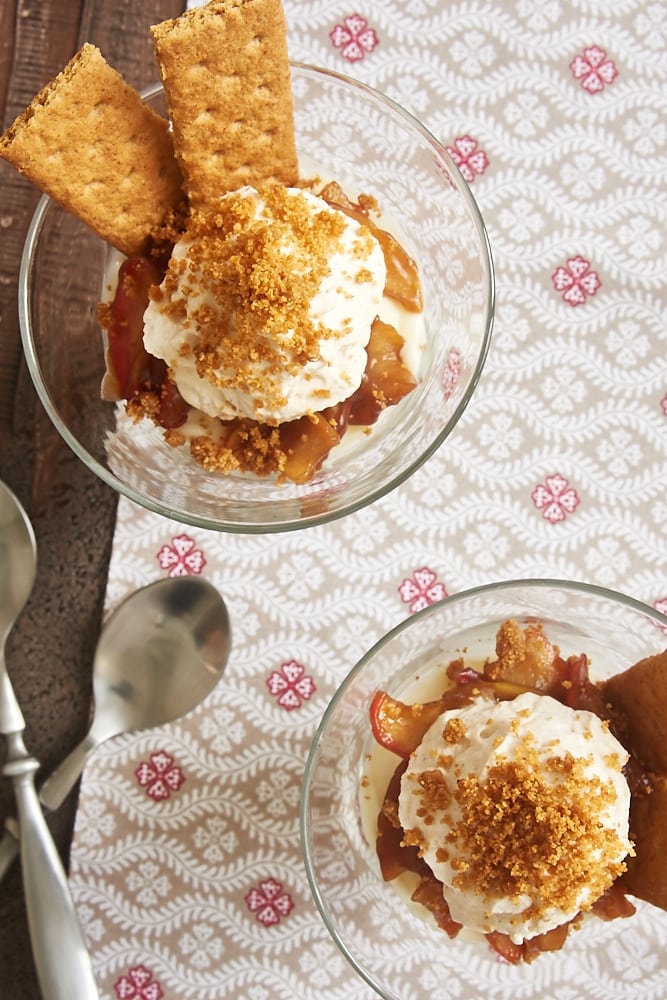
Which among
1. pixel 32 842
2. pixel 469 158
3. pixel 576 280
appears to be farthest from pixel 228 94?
pixel 32 842

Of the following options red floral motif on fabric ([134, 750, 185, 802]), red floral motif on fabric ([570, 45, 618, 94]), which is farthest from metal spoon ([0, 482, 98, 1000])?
red floral motif on fabric ([570, 45, 618, 94])

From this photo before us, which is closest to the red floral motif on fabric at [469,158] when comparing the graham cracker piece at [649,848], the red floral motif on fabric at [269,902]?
the graham cracker piece at [649,848]

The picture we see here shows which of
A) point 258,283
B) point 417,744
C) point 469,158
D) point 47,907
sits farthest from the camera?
point 469,158

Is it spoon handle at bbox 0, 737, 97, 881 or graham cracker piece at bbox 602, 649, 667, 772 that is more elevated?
graham cracker piece at bbox 602, 649, 667, 772

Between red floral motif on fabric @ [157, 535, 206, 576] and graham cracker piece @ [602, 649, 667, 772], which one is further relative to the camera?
red floral motif on fabric @ [157, 535, 206, 576]

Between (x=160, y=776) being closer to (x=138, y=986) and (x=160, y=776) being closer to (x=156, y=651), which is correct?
(x=156, y=651)

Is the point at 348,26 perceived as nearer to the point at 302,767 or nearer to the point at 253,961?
the point at 302,767

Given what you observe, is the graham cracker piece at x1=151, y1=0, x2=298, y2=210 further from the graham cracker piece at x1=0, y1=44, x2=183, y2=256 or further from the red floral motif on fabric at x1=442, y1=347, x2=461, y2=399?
the red floral motif on fabric at x1=442, y1=347, x2=461, y2=399
